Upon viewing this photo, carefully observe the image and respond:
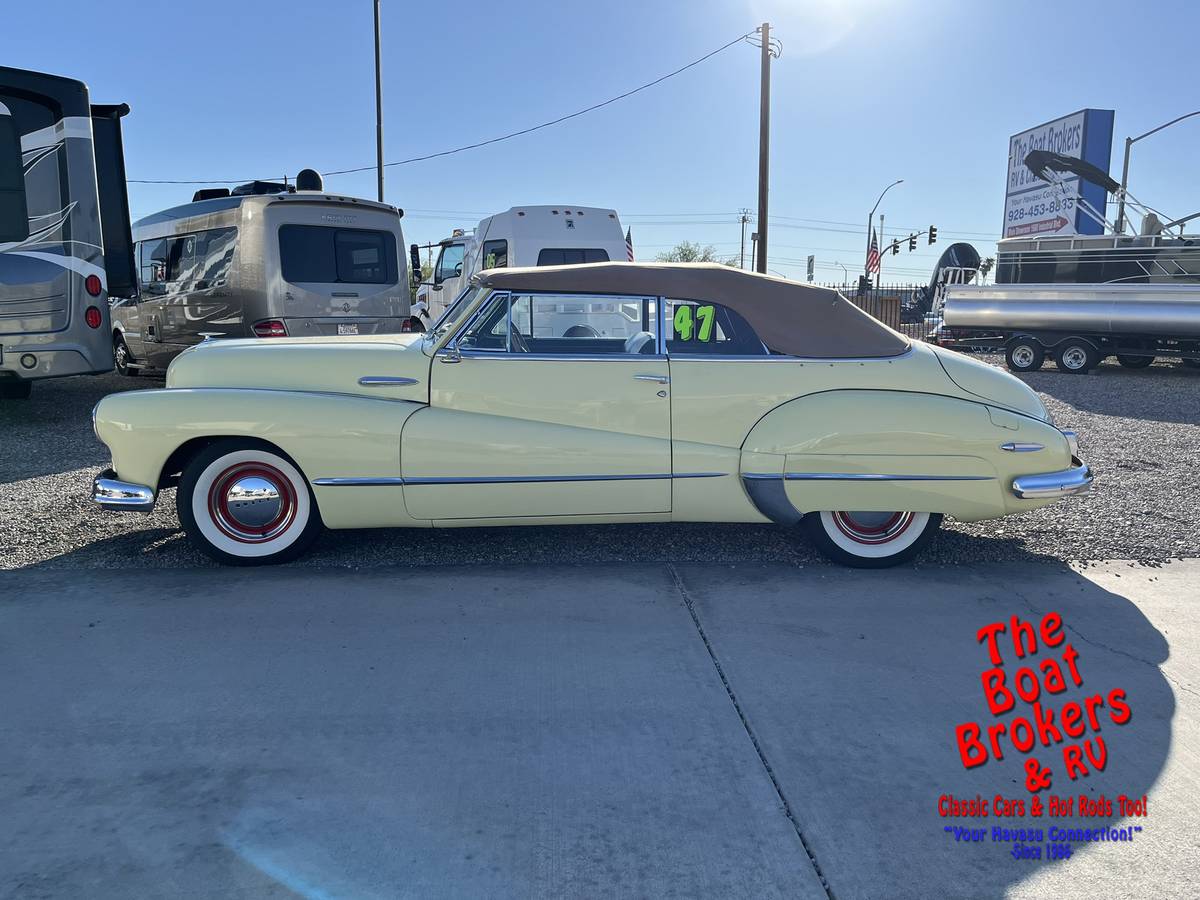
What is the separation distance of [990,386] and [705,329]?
1.50 m

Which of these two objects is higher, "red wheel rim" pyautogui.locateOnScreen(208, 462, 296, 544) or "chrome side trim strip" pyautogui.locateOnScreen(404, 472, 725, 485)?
"chrome side trim strip" pyautogui.locateOnScreen(404, 472, 725, 485)

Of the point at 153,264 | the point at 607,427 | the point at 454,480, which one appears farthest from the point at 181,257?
the point at 607,427

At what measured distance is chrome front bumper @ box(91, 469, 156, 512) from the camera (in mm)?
4465

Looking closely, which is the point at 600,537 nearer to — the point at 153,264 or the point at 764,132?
the point at 153,264

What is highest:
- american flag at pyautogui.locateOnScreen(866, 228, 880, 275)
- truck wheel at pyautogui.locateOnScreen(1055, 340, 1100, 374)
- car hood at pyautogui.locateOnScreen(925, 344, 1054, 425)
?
american flag at pyautogui.locateOnScreen(866, 228, 880, 275)

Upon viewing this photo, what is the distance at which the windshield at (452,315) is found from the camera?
4.69 meters

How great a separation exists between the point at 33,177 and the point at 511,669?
24.1 feet

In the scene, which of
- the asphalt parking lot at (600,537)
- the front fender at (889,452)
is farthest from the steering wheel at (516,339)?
the front fender at (889,452)

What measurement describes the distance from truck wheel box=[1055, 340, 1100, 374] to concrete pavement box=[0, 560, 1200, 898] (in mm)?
12688

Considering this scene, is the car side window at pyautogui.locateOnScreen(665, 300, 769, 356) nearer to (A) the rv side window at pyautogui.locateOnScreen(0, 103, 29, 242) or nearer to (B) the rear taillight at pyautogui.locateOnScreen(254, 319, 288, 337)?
(B) the rear taillight at pyautogui.locateOnScreen(254, 319, 288, 337)

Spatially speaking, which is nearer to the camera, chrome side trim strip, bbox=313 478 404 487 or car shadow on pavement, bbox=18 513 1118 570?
chrome side trim strip, bbox=313 478 404 487

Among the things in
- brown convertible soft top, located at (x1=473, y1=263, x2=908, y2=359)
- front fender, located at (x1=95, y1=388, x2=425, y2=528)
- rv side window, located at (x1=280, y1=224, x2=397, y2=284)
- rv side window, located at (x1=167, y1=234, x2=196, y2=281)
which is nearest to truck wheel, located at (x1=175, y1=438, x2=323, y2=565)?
front fender, located at (x1=95, y1=388, x2=425, y2=528)

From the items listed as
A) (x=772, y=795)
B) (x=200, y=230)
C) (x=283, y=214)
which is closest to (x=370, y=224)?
(x=283, y=214)

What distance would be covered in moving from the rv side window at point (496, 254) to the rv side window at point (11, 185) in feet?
19.6
